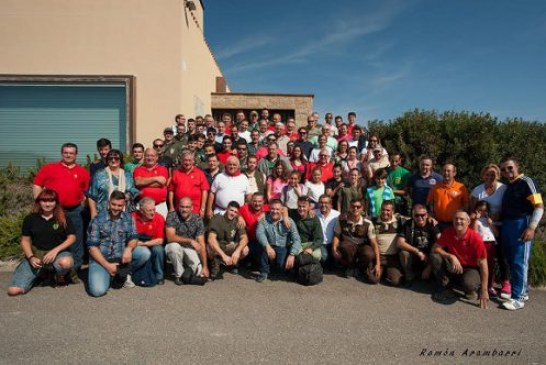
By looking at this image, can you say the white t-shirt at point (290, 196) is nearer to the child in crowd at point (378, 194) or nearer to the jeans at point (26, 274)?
the child in crowd at point (378, 194)

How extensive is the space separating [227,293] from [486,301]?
3.25 metres

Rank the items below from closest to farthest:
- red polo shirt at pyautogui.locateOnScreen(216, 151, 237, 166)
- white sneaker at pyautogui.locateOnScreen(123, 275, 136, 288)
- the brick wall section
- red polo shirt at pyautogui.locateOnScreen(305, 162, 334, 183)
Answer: white sneaker at pyautogui.locateOnScreen(123, 275, 136, 288) < red polo shirt at pyautogui.locateOnScreen(305, 162, 334, 183) < red polo shirt at pyautogui.locateOnScreen(216, 151, 237, 166) < the brick wall section

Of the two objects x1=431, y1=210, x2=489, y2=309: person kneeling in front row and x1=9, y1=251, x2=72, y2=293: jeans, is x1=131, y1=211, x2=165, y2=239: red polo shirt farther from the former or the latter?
x1=431, y1=210, x2=489, y2=309: person kneeling in front row

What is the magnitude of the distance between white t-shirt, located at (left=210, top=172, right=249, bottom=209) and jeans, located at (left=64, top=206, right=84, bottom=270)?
1.96m

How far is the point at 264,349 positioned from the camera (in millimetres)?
3250

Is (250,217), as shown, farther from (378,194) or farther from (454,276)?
(454,276)

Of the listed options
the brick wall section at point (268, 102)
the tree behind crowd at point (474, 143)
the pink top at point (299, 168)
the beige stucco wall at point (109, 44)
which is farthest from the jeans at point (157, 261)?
the brick wall section at point (268, 102)

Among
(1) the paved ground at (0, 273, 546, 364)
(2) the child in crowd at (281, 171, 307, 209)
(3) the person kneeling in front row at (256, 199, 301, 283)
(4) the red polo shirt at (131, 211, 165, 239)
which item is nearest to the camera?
(1) the paved ground at (0, 273, 546, 364)

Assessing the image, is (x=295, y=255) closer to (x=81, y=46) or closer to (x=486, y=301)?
(x=486, y=301)

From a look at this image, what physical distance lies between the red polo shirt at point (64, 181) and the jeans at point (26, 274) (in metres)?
0.85

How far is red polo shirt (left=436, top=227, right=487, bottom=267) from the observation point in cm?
458

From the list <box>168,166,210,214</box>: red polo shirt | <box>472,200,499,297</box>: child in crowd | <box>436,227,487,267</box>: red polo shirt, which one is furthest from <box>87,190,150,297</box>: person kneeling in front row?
<box>472,200,499,297</box>: child in crowd

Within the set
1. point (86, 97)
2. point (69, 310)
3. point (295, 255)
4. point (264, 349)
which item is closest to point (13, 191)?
point (86, 97)

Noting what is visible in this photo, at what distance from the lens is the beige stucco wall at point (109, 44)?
9.27m
